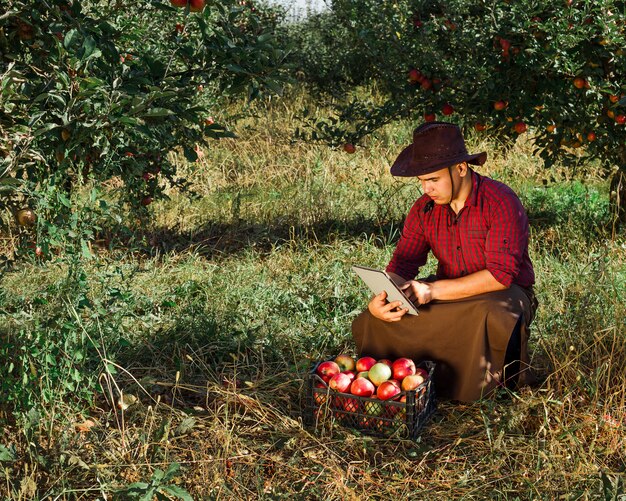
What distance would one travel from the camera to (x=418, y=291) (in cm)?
349

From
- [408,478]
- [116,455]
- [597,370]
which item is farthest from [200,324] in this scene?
[597,370]

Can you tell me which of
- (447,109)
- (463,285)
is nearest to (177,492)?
(463,285)

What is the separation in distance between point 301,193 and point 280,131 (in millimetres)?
2084

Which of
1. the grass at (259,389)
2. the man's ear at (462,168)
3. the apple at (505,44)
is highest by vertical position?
the apple at (505,44)

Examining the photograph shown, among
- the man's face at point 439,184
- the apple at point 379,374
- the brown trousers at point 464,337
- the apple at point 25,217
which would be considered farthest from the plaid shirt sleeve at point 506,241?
the apple at point 25,217

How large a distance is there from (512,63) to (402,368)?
2.82 meters

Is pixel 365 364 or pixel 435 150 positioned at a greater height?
pixel 435 150

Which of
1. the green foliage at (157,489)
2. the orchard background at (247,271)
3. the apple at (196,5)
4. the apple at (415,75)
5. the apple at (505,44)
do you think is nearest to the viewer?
the apple at (196,5)

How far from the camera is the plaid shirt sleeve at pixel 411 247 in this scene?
3713 millimetres

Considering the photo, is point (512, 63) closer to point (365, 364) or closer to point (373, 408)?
point (365, 364)

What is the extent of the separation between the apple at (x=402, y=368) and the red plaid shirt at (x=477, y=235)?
1.56 ft

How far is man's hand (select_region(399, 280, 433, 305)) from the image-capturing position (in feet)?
11.5

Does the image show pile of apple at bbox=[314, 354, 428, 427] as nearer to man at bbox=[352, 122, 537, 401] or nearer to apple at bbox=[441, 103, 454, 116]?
man at bbox=[352, 122, 537, 401]

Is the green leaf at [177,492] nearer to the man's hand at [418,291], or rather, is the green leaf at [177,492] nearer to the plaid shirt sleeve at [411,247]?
the man's hand at [418,291]
